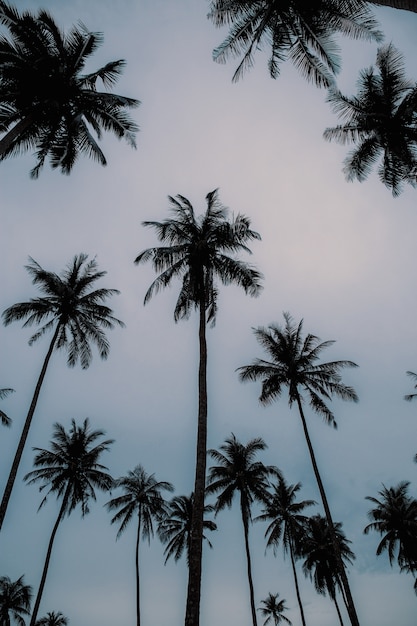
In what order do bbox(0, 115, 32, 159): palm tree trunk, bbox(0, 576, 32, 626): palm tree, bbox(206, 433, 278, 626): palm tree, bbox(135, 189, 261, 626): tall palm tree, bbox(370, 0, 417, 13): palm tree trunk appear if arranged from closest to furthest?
bbox(370, 0, 417, 13): palm tree trunk
bbox(0, 115, 32, 159): palm tree trunk
bbox(135, 189, 261, 626): tall palm tree
bbox(206, 433, 278, 626): palm tree
bbox(0, 576, 32, 626): palm tree

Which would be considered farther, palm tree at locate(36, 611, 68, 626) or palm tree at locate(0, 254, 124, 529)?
palm tree at locate(36, 611, 68, 626)

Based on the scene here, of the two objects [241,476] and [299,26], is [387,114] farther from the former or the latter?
[241,476]

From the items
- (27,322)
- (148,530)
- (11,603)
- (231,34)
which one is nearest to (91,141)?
(231,34)

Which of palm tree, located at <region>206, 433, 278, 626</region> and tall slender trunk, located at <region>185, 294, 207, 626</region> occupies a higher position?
palm tree, located at <region>206, 433, 278, 626</region>

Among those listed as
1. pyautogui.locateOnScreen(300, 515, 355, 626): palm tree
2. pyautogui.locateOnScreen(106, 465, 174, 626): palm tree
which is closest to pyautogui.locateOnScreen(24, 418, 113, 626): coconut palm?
pyautogui.locateOnScreen(106, 465, 174, 626): palm tree

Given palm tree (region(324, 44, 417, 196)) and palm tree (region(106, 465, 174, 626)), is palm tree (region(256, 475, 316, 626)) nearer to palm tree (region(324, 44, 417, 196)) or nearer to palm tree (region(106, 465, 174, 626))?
palm tree (region(106, 465, 174, 626))

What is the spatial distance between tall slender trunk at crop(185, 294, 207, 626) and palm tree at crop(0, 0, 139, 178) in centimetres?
761

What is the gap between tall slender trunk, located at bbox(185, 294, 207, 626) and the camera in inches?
371

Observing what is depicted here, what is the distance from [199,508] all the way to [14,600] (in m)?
47.6

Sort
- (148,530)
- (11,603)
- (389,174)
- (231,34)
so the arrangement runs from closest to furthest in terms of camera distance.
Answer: (231,34) → (389,174) → (148,530) → (11,603)

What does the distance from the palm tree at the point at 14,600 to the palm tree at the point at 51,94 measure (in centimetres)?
5035

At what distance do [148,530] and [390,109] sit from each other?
108 feet

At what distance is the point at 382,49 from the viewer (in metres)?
15.0

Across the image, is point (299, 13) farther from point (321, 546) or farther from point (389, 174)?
point (321, 546)
